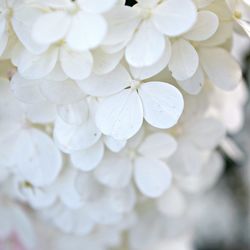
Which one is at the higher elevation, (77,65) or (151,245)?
(77,65)

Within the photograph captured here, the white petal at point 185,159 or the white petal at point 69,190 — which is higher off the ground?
the white petal at point 185,159

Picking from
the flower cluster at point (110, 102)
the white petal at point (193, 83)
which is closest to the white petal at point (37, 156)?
the flower cluster at point (110, 102)

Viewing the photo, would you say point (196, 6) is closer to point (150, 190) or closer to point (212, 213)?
point (150, 190)

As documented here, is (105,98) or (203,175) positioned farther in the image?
(203,175)

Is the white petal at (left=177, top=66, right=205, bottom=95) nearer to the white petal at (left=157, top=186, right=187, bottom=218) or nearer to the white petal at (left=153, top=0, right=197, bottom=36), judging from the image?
the white petal at (left=153, top=0, right=197, bottom=36)

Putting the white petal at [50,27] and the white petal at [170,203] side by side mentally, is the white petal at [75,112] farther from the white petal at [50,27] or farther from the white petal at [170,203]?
the white petal at [170,203]

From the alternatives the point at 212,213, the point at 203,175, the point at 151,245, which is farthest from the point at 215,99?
the point at 212,213

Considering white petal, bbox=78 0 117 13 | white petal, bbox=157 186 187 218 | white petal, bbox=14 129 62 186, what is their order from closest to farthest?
white petal, bbox=78 0 117 13 → white petal, bbox=14 129 62 186 → white petal, bbox=157 186 187 218

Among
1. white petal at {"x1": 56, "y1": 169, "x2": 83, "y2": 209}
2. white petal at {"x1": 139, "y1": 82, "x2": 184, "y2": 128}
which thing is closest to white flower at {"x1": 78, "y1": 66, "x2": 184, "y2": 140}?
white petal at {"x1": 139, "y1": 82, "x2": 184, "y2": 128}
